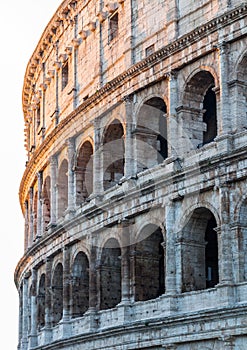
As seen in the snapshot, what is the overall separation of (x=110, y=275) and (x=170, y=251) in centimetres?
447

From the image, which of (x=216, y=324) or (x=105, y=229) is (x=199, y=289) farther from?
(x=105, y=229)

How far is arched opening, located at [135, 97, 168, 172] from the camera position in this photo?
29531mm

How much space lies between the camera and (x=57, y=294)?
114ft

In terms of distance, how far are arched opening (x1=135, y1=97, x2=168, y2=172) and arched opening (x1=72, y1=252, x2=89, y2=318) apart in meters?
4.80

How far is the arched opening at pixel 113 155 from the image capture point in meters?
31.8

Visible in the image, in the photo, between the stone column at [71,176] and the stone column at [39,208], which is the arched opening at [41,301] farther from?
the stone column at [71,176]

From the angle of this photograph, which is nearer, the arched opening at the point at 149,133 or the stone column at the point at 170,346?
the stone column at the point at 170,346

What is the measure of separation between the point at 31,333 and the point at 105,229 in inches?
346

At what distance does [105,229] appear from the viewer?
3038cm

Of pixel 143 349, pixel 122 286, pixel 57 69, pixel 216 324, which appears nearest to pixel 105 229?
pixel 122 286

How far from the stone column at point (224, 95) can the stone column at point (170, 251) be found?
280cm

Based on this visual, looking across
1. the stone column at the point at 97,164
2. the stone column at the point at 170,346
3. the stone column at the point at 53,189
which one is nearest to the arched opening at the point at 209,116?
the stone column at the point at 97,164

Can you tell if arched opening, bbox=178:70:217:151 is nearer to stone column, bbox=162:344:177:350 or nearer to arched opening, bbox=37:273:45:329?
stone column, bbox=162:344:177:350

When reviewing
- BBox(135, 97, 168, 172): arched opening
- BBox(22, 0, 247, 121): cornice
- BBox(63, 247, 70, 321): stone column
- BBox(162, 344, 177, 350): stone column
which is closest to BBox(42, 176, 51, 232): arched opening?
BBox(63, 247, 70, 321): stone column
